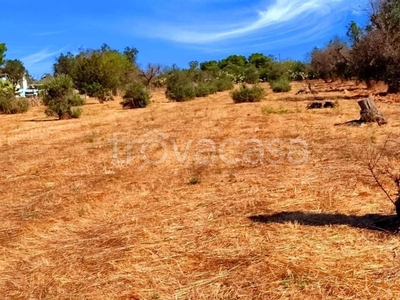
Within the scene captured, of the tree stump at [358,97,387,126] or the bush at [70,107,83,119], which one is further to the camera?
the bush at [70,107,83,119]

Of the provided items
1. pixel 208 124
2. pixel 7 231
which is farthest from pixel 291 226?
pixel 208 124

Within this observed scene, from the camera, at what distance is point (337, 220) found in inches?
167

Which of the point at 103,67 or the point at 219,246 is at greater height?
the point at 103,67

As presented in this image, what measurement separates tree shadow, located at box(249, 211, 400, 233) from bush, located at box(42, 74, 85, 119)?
54.4 feet

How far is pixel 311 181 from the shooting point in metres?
5.86

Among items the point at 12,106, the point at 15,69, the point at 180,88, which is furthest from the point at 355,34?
the point at 15,69

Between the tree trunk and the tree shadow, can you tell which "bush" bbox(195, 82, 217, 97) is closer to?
the tree trunk

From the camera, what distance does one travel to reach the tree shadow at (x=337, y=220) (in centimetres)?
395

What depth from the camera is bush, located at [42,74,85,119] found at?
63.3 ft

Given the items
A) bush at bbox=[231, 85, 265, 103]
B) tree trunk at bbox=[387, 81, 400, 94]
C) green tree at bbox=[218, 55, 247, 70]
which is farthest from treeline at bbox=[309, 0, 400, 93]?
green tree at bbox=[218, 55, 247, 70]

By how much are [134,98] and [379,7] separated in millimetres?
13527

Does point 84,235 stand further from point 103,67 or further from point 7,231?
point 103,67

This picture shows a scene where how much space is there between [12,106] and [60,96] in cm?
722

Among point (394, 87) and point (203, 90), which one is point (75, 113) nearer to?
point (203, 90)
